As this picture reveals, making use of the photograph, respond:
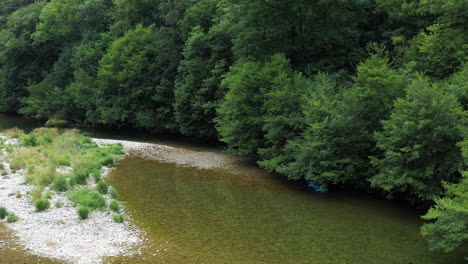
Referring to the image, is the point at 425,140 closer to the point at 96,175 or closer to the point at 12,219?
the point at 96,175

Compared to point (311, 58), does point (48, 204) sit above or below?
below

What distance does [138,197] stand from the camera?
737 inches

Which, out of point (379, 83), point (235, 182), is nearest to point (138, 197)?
point (235, 182)

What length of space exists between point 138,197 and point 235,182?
5.50 meters

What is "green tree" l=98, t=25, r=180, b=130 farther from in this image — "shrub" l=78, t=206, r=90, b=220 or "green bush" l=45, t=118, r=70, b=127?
"shrub" l=78, t=206, r=90, b=220

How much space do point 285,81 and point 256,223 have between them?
31.6 ft

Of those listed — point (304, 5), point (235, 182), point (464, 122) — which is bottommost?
point (235, 182)

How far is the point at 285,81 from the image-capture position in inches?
898

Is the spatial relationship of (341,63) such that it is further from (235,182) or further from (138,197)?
(138,197)

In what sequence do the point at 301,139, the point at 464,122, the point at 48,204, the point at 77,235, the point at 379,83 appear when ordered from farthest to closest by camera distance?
the point at 301,139 < the point at 379,83 < the point at 48,204 < the point at 464,122 < the point at 77,235

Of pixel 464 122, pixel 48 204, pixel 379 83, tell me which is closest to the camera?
pixel 464 122

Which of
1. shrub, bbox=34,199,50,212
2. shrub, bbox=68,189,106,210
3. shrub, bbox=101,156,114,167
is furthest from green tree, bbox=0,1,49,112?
shrub, bbox=34,199,50,212

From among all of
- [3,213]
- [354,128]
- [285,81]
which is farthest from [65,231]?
[285,81]

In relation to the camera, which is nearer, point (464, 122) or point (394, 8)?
point (464, 122)
